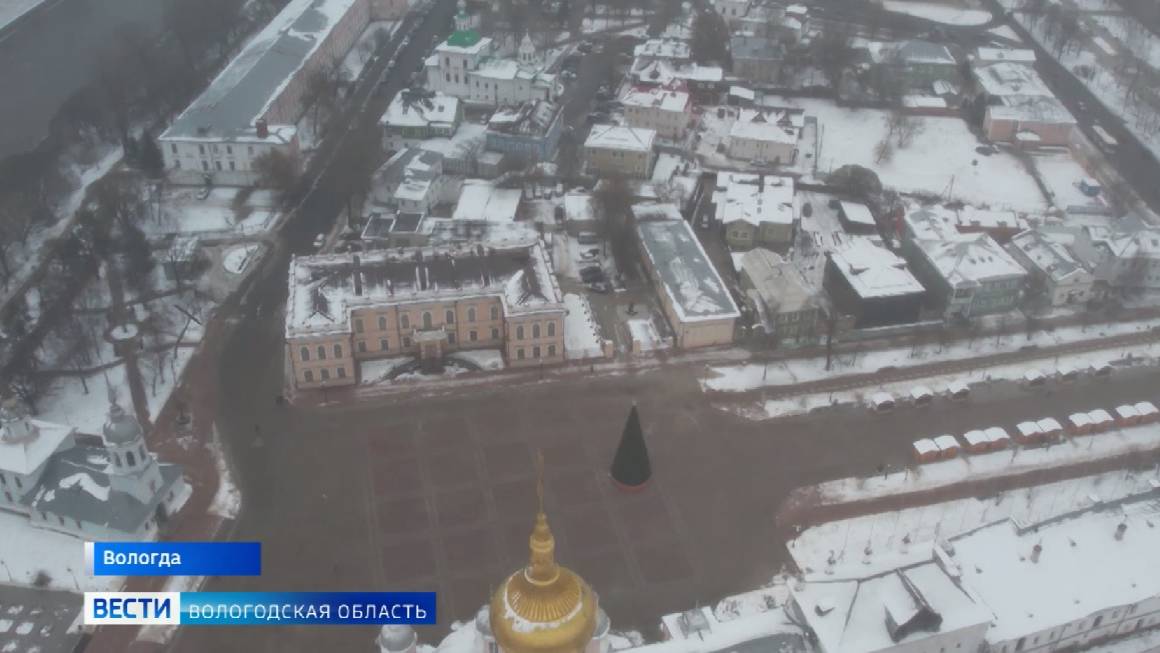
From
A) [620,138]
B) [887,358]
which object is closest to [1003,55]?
[620,138]

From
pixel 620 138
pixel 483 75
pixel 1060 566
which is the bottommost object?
pixel 1060 566

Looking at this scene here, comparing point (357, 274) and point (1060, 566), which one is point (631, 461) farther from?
point (357, 274)

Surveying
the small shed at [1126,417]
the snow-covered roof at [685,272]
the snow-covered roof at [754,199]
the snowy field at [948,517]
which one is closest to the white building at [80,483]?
the snow-covered roof at [685,272]

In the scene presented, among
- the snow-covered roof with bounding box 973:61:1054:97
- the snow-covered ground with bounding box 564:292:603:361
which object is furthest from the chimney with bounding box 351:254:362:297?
the snow-covered roof with bounding box 973:61:1054:97

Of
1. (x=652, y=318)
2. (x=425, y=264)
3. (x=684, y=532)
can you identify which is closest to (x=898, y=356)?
(x=652, y=318)

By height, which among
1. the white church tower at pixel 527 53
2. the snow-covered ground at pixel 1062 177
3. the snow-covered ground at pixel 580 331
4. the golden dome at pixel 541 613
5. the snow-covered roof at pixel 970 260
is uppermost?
the golden dome at pixel 541 613

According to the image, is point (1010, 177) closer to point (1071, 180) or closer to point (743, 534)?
point (1071, 180)

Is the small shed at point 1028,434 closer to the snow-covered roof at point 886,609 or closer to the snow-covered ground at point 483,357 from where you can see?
the snow-covered roof at point 886,609
